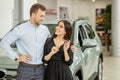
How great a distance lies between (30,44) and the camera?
142 inches

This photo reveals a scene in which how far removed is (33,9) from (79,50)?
7.69 feet

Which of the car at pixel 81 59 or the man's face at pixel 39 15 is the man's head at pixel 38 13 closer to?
the man's face at pixel 39 15

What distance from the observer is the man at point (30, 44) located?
3.60 meters

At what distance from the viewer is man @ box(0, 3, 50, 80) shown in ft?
11.8

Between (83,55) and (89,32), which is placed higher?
(89,32)

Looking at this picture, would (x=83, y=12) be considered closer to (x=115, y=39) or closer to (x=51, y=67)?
(x=115, y=39)

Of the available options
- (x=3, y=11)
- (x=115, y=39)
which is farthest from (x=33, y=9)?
(x=115, y=39)

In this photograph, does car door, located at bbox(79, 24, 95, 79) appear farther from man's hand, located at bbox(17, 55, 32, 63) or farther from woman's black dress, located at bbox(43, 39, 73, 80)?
man's hand, located at bbox(17, 55, 32, 63)

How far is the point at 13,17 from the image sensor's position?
41.2 feet

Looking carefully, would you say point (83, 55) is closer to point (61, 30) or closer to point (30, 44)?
point (61, 30)

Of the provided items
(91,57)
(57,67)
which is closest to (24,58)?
(57,67)

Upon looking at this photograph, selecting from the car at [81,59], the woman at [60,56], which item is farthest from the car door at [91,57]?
the woman at [60,56]

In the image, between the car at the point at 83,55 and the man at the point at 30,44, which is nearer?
the man at the point at 30,44

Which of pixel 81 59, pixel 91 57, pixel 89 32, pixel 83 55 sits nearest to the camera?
pixel 81 59
